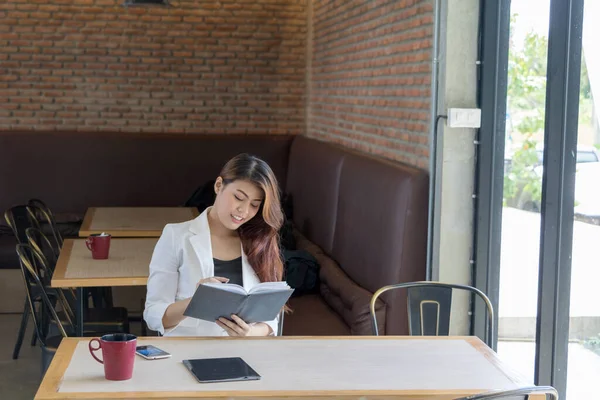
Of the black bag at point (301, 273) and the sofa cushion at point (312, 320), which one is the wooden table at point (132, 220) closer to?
the black bag at point (301, 273)

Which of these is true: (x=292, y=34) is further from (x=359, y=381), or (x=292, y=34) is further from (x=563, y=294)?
(x=359, y=381)

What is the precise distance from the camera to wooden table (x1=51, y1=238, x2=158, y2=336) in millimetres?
3955

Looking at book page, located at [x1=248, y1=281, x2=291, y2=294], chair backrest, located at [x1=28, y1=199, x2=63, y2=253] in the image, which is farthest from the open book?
chair backrest, located at [x1=28, y1=199, x2=63, y2=253]

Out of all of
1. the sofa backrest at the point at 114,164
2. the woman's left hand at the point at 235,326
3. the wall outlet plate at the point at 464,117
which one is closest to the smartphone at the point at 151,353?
the woman's left hand at the point at 235,326

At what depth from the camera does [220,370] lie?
7.82ft

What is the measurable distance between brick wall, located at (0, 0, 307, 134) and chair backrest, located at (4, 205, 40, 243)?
1688 mm

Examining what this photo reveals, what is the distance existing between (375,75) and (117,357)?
3420 mm

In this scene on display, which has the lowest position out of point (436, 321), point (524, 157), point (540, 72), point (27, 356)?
point (27, 356)

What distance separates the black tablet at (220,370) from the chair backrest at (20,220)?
3.64 m

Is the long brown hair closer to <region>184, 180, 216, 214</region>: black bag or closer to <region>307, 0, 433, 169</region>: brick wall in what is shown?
<region>307, 0, 433, 169</region>: brick wall

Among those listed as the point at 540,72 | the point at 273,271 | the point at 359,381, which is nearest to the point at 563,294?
the point at 540,72

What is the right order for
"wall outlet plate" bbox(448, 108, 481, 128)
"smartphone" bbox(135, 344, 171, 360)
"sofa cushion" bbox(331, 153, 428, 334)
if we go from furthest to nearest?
1. "sofa cushion" bbox(331, 153, 428, 334)
2. "wall outlet plate" bbox(448, 108, 481, 128)
3. "smartphone" bbox(135, 344, 171, 360)

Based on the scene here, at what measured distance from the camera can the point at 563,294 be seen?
358cm

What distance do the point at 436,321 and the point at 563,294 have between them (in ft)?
2.24
